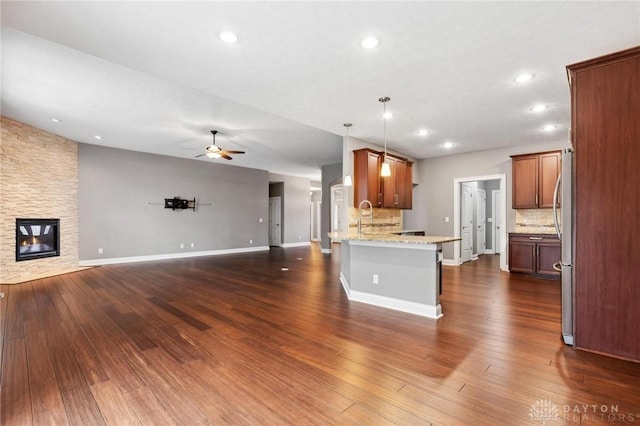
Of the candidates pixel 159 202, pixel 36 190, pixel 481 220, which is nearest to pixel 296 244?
pixel 159 202

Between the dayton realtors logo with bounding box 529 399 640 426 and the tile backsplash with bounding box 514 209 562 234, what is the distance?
5.10 m

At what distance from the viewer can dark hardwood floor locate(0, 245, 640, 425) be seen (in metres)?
1.79

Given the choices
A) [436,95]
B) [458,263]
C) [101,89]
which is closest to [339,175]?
[458,263]

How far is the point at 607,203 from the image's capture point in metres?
2.55

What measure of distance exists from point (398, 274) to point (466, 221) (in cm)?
491

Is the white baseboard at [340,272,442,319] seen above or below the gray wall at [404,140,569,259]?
below

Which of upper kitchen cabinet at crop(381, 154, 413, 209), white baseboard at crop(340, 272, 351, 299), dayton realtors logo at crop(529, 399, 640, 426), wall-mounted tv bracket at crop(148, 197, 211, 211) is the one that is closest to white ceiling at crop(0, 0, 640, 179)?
upper kitchen cabinet at crop(381, 154, 413, 209)

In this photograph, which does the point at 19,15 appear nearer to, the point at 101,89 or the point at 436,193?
the point at 101,89

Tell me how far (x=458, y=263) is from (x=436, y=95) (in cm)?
472

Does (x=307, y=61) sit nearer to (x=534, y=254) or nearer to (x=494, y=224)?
(x=534, y=254)

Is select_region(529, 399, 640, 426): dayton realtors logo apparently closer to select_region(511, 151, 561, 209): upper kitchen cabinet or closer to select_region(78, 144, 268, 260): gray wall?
select_region(511, 151, 561, 209): upper kitchen cabinet

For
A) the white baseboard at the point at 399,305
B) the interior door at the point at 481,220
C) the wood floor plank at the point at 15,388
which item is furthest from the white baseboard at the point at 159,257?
the interior door at the point at 481,220

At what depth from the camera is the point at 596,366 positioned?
2.33 meters

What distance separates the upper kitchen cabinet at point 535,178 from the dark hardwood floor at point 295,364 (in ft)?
7.39
